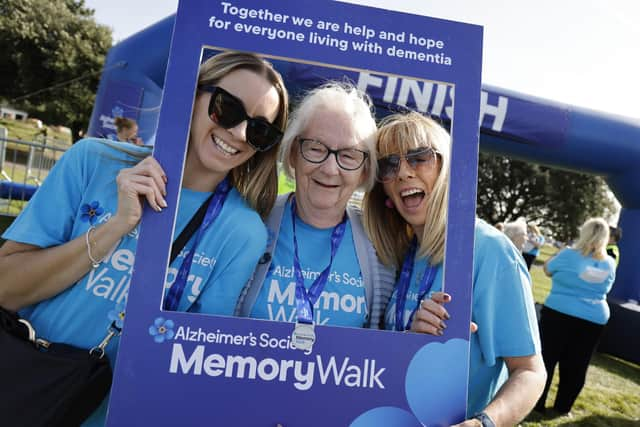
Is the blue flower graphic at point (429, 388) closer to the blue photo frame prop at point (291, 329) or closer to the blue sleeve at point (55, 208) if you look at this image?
the blue photo frame prop at point (291, 329)

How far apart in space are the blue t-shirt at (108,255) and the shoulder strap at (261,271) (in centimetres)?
5

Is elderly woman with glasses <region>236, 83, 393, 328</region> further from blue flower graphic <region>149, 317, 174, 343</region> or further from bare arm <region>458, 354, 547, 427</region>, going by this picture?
bare arm <region>458, 354, 547, 427</region>

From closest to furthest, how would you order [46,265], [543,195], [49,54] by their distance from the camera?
[46,265], [49,54], [543,195]

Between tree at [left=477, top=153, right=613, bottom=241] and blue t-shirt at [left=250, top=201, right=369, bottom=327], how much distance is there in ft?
86.6

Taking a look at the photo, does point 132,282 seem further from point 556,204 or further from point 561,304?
point 556,204

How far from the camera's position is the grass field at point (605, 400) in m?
4.58

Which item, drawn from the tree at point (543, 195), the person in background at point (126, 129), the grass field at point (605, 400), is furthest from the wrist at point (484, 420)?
the tree at point (543, 195)

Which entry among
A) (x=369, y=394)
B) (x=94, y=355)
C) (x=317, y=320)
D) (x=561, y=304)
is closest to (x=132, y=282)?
(x=94, y=355)

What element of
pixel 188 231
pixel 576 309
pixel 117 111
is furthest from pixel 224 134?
pixel 117 111

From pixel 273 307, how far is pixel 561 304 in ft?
14.5

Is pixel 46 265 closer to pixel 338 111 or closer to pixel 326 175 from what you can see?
pixel 326 175

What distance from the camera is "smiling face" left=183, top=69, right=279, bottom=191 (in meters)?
1.32

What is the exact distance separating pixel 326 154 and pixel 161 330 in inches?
33.2

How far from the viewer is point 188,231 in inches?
52.0
